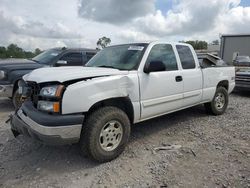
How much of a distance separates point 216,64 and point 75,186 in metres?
4.77

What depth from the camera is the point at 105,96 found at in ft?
11.4

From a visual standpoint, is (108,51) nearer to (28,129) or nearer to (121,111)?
(121,111)

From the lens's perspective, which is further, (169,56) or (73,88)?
(169,56)

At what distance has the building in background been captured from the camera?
3109 cm

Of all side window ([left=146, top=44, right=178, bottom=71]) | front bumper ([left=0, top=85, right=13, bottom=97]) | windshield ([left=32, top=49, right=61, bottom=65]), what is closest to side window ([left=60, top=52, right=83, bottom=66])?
windshield ([left=32, top=49, right=61, bottom=65])

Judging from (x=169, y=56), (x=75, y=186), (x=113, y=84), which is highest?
(x=169, y=56)

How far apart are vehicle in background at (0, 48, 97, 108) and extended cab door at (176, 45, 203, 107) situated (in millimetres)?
3352

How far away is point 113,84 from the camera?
3.56 metres

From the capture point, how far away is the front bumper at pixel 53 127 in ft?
10.2

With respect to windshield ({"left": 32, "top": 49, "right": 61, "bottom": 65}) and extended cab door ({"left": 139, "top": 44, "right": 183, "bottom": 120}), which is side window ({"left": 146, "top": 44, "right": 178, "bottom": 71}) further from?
windshield ({"left": 32, "top": 49, "right": 61, "bottom": 65})

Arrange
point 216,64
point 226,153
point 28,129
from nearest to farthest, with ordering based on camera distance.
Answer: point 28,129, point 226,153, point 216,64

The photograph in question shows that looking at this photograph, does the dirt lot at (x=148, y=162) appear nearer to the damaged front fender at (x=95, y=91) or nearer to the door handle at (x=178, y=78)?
the damaged front fender at (x=95, y=91)

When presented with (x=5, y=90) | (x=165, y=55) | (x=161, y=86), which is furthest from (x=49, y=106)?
(x=5, y=90)

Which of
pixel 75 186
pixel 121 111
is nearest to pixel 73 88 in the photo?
pixel 121 111
